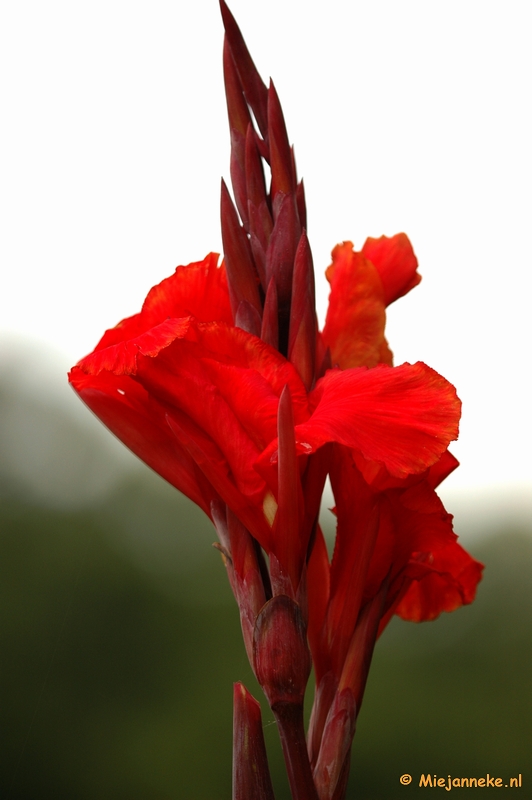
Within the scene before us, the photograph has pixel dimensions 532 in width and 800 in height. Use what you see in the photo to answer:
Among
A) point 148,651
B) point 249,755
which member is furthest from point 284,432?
point 148,651

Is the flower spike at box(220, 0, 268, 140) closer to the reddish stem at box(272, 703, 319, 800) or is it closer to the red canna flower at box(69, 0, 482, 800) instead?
the red canna flower at box(69, 0, 482, 800)

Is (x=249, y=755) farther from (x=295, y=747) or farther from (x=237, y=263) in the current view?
(x=237, y=263)

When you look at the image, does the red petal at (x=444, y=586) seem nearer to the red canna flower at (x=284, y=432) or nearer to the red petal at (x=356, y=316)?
the red canna flower at (x=284, y=432)

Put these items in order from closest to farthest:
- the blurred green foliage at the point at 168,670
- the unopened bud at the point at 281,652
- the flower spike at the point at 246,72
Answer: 1. the unopened bud at the point at 281,652
2. the flower spike at the point at 246,72
3. the blurred green foliage at the point at 168,670

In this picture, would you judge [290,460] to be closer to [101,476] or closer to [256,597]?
[256,597]

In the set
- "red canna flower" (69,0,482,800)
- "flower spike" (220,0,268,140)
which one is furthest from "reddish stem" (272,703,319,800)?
"flower spike" (220,0,268,140)

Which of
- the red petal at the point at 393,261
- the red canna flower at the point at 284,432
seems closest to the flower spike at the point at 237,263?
the red canna flower at the point at 284,432

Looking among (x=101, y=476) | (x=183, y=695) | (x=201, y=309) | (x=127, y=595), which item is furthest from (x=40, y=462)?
(x=201, y=309)
